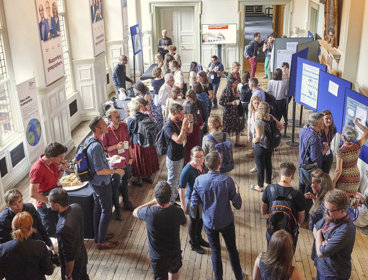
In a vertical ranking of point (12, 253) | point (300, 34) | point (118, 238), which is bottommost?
point (118, 238)

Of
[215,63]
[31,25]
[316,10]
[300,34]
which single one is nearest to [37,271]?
[31,25]

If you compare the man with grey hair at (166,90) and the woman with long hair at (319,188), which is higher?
the man with grey hair at (166,90)

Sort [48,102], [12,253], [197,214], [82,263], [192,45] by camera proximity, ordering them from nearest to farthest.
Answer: [12,253] < [82,263] < [197,214] < [48,102] < [192,45]

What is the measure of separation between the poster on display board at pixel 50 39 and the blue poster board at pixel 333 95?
190 inches

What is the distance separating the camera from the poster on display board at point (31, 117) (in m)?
6.77

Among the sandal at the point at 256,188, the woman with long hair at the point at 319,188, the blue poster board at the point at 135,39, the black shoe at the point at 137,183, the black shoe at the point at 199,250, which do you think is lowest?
the black shoe at the point at 199,250

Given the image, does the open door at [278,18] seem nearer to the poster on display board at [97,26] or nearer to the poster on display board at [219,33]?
the poster on display board at [219,33]

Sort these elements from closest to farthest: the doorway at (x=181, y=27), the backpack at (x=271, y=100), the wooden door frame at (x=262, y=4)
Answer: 1. the backpack at (x=271, y=100)
2. the wooden door frame at (x=262, y=4)
3. the doorway at (x=181, y=27)

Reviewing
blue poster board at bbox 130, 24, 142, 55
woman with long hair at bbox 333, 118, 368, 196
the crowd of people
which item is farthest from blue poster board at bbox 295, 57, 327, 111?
blue poster board at bbox 130, 24, 142, 55

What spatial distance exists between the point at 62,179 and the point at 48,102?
9.83 feet

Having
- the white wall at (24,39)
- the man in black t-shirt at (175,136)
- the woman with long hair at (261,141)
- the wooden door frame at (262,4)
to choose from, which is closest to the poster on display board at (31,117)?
the white wall at (24,39)

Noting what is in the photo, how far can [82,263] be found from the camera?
3.84 meters

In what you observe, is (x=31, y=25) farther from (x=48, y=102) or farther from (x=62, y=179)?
(x=62, y=179)

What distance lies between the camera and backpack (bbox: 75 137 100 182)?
460 cm
